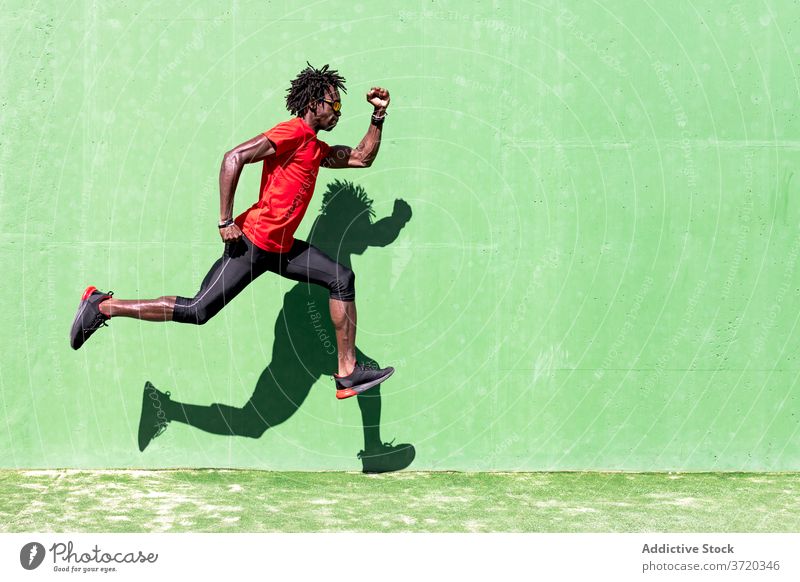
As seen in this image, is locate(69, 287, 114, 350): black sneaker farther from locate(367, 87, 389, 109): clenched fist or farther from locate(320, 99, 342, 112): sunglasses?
locate(367, 87, 389, 109): clenched fist

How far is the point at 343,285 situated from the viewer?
702 cm

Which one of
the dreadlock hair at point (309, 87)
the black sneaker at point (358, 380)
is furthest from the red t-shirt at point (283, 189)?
the black sneaker at point (358, 380)

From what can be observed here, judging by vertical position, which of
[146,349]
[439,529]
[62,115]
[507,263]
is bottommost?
[439,529]

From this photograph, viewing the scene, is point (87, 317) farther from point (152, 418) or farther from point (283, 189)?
point (283, 189)

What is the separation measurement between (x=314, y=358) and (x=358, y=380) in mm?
756

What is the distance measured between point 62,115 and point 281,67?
1.68 metres

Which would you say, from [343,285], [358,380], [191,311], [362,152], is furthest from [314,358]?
[362,152]

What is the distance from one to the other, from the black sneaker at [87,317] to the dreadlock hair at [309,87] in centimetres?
186

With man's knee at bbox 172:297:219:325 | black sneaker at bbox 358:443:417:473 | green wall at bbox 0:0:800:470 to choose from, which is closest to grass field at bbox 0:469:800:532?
black sneaker at bbox 358:443:417:473

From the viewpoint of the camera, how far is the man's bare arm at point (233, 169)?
6828 mm

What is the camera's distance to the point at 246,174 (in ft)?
25.0

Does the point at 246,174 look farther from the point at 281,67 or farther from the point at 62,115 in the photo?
the point at 62,115

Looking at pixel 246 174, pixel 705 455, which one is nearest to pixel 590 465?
pixel 705 455

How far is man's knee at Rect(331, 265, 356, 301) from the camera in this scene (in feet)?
23.0
